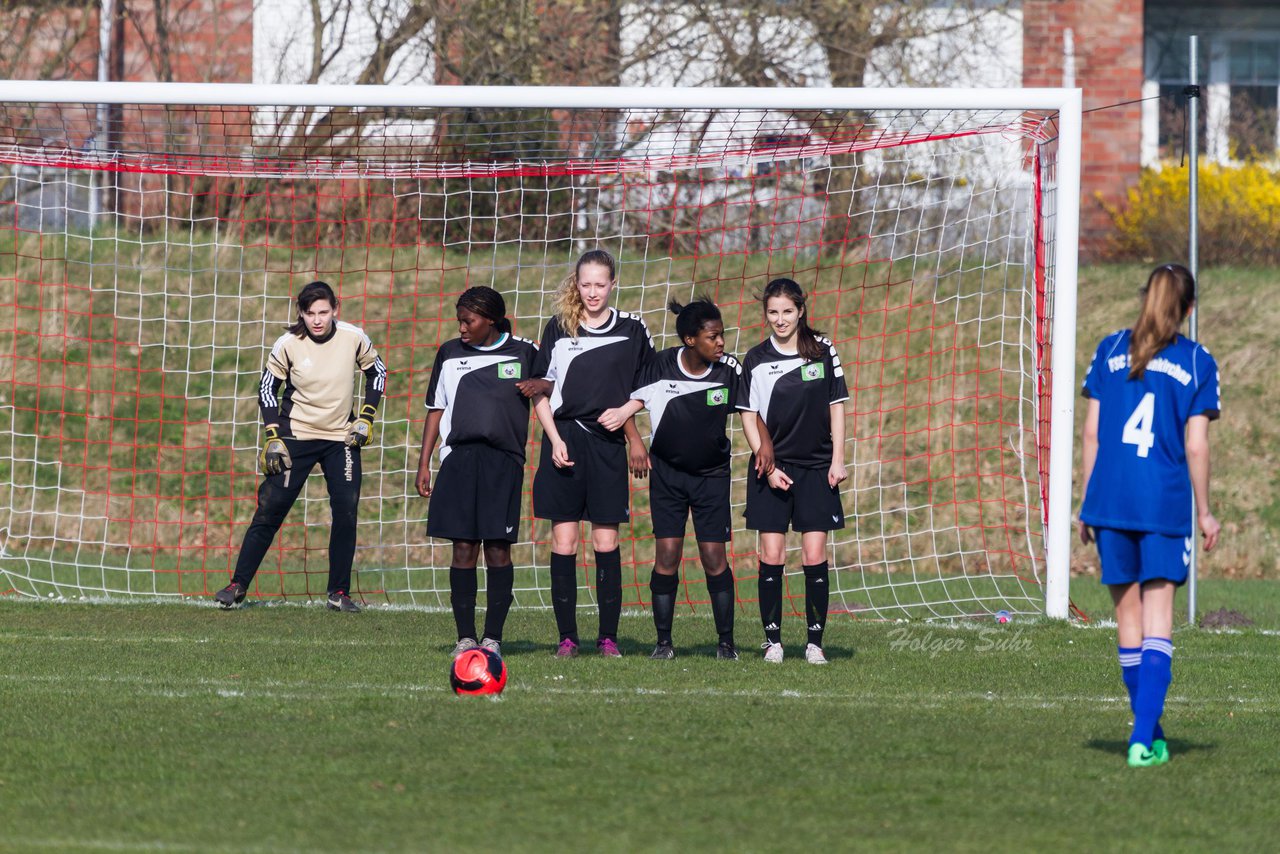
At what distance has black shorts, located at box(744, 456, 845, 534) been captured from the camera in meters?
7.50

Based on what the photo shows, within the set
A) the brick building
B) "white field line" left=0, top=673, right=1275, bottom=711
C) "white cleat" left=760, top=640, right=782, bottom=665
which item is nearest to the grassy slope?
the brick building

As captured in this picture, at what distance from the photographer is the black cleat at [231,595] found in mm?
9656

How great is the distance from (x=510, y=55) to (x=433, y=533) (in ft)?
40.2

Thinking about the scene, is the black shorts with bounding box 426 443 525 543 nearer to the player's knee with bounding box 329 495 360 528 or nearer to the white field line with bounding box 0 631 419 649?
the white field line with bounding box 0 631 419 649

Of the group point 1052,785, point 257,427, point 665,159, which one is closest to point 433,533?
point 1052,785

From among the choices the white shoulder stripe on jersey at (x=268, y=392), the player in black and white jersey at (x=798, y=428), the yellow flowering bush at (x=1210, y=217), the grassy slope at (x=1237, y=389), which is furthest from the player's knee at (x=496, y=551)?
the yellow flowering bush at (x=1210, y=217)

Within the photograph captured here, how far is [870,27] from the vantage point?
63.3 feet

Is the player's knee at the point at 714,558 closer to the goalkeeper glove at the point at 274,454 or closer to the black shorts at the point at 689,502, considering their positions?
the black shorts at the point at 689,502

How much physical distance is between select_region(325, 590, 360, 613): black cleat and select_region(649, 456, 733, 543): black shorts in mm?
2804

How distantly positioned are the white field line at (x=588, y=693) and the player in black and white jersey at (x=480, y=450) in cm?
65

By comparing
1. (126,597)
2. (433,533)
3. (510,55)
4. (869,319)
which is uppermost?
(510,55)

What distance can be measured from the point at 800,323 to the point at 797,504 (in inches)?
33.9

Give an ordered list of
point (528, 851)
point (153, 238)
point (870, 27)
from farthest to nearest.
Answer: point (870, 27) < point (153, 238) < point (528, 851)

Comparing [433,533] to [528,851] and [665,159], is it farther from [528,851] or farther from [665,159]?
[665,159]
